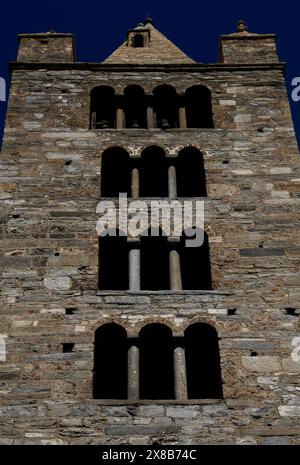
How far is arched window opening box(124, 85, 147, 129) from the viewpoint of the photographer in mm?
16672

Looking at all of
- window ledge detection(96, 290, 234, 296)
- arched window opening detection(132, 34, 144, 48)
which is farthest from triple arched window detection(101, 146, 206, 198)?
arched window opening detection(132, 34, 144, 48)

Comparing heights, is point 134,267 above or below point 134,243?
below

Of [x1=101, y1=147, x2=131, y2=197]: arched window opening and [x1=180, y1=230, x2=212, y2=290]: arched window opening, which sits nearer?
[x1=180, y1=230, x2=212, y2=290]: arched window opening

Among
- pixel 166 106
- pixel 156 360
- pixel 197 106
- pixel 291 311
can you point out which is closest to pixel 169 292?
pixel 156 360

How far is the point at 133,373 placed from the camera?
38.9ft

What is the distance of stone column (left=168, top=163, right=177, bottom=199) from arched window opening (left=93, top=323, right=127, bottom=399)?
2.84 meters

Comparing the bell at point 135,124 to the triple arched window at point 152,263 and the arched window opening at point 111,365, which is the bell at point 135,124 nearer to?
the triple arched window at point 152,263

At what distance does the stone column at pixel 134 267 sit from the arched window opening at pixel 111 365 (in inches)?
30.8

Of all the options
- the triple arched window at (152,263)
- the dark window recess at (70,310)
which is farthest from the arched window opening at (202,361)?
the dark window recess at (70,310)

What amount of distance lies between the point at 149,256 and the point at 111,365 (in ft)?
6.86

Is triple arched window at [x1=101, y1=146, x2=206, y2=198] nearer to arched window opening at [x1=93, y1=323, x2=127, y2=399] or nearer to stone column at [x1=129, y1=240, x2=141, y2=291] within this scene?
stone column at [x1=129, y1=240, x2=141, y2=291]

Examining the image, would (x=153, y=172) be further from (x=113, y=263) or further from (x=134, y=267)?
(x=134, y=267)

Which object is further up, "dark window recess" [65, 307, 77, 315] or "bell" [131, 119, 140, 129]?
"bell" [131, 119, 140, 129]

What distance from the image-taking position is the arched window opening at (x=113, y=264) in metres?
14.0
